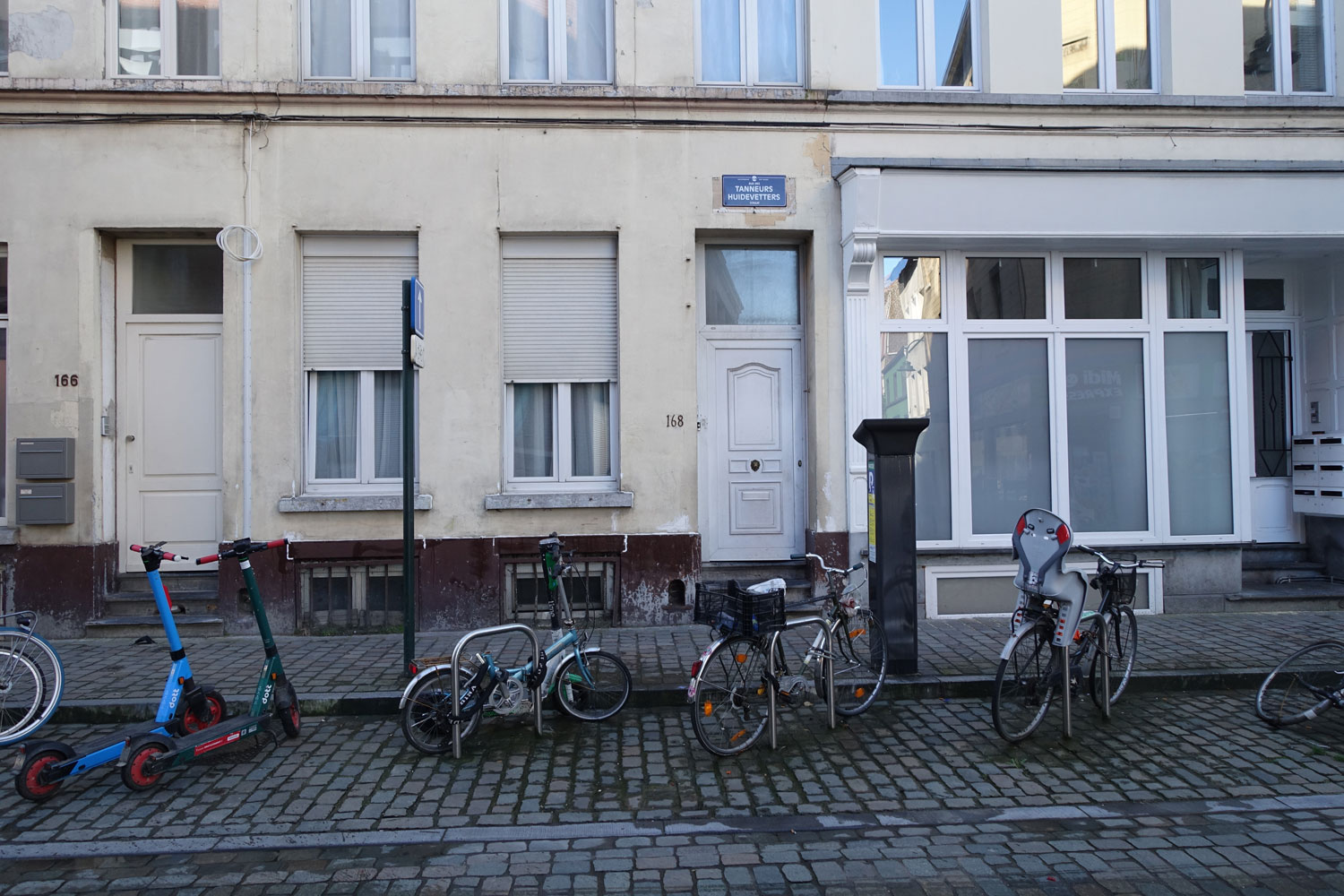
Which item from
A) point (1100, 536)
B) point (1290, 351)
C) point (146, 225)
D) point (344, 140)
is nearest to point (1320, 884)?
point (1100, 536)

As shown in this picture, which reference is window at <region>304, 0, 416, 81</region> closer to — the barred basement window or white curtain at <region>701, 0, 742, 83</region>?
white curtain at <region>701, 0, 742, 83</region>

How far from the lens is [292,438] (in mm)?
8359

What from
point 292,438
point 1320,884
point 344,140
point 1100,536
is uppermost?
point 344,140

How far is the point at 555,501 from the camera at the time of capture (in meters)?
8.34

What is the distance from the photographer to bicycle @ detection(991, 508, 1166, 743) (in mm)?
5352

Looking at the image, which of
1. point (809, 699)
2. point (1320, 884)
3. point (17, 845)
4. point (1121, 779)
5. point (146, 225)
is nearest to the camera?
point (1320, 884)

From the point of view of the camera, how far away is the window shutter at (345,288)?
8.54 meters

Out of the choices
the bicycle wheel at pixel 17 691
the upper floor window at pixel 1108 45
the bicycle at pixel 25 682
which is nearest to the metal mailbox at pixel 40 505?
the bicycle at pixel 25 682

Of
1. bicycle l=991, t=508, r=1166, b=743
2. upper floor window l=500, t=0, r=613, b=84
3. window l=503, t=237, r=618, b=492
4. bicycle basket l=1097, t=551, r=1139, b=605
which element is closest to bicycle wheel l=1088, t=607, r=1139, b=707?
bicycle basket l=1097, t=551, r=1139, b=605

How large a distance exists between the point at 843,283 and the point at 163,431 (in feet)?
22.8

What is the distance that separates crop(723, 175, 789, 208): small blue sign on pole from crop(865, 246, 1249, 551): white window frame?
1.27 meters

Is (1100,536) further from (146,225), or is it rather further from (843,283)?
(146,225)

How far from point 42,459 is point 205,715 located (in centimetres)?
445

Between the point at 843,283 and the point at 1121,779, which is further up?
the point at 843,283
